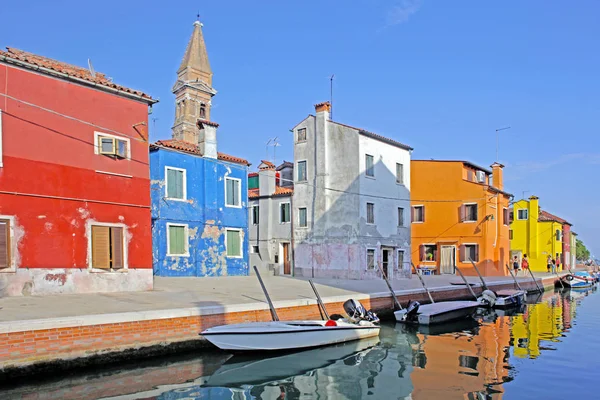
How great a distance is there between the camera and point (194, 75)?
50.0m

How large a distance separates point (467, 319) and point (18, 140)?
17.8m

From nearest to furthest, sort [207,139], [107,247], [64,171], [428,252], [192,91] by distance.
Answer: [64,171], [107,247], [207,139], [428,252], [192,91]

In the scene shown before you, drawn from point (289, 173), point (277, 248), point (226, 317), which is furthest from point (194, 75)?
point (226, 317)

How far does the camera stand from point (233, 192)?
86.6 ft

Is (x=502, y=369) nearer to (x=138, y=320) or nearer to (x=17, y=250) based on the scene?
(x=138, y=320)

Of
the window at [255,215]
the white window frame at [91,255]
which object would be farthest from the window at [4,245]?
the window at [255,215]

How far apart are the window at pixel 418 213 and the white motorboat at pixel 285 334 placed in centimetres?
2377

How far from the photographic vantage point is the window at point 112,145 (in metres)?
16.3

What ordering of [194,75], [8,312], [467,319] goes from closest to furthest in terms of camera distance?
[8,312]
[467,319]
[194,75]

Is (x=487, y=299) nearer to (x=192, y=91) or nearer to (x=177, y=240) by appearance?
(x=177, y=240)

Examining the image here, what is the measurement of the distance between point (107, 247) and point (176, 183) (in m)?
7.90

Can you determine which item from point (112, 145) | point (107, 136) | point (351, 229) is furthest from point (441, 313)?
point (107, 136)

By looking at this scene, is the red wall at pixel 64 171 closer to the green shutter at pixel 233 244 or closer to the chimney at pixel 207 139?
the chimney at pixel 207 139

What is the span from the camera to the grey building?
103 feet
